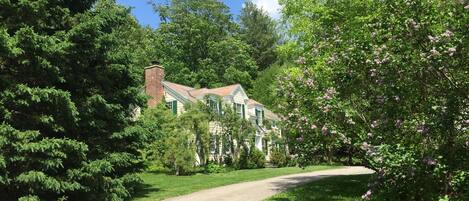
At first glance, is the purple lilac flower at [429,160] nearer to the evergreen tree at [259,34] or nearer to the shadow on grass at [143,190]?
the shadow on grass at [143,190]

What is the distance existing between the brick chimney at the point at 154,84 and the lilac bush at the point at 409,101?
2363 centimetres

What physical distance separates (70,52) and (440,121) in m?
9.46

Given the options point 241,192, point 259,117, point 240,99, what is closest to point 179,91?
point 240,99

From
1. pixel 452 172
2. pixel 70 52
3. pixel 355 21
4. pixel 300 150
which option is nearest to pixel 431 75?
pixel 452 172

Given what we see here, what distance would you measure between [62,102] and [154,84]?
71.4ft

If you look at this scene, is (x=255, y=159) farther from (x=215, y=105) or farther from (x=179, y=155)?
(x=179, y=155)

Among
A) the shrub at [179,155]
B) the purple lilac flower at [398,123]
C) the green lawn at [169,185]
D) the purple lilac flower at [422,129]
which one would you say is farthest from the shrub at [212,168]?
the purple lilac flower at [422,129]

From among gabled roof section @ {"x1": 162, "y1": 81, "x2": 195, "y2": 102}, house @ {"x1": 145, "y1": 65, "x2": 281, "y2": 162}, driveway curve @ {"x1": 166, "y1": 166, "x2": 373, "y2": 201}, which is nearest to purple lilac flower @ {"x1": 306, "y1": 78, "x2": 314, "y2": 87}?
driveway curve @ {"x1": 166, "y1": 166, "x2": 373, "y2": 201}

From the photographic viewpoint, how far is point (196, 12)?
57.4 m

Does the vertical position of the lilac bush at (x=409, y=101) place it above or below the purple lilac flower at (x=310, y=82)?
below

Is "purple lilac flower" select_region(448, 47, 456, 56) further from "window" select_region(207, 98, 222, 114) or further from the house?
"window" select_region(207, 98, 222, 114)

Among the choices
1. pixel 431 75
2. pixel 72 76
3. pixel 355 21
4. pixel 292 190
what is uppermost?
pixel 355 21

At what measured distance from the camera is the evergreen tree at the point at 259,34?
67.2 m

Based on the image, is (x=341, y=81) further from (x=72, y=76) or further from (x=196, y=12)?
(x=196, y=12)
